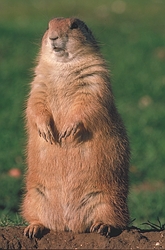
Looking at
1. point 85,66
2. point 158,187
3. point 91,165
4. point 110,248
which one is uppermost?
point 85,66

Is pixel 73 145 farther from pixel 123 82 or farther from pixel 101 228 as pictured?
pixel 123 82

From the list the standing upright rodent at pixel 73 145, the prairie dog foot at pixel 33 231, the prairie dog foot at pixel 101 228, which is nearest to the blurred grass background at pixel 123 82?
the standing upright rodent at pixel 73 145

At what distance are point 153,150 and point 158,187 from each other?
123 cm

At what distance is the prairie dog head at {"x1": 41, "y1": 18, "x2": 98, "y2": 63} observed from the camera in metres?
4.85

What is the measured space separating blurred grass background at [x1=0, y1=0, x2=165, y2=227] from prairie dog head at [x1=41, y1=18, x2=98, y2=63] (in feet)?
1.21

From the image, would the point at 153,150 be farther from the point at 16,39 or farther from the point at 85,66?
the point at 16,39

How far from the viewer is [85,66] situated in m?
4.93

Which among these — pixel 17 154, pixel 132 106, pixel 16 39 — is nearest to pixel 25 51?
pixel 16 39

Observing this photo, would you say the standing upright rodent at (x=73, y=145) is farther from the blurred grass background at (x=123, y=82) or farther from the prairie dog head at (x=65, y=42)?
the blurred grass background at (x=123, y=82)

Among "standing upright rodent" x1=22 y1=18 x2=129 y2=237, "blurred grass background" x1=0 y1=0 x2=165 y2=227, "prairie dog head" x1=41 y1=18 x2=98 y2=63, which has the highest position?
"prairie dog head" x1=41 y1=18 x2=98 y2=63

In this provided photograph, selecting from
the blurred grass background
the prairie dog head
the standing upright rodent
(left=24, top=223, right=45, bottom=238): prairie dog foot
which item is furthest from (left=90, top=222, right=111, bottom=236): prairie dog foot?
the prairie dog head

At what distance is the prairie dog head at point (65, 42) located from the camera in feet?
15.9

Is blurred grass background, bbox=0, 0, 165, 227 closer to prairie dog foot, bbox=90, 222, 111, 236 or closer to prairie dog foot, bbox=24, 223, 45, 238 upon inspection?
prairie dog foot, bbox=24, 223, 45, 238

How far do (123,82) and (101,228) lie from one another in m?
8.62
